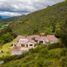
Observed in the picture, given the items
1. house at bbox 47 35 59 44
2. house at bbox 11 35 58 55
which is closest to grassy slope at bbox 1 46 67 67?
house at bbox 47 35 59 44

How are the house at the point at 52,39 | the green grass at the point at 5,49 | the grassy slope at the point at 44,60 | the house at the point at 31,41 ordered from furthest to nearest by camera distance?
the house at the point at 31,41 < the house at the point at 52,39 < the green grass at the point at 5,49 < the grassy slope at the point at 44,60

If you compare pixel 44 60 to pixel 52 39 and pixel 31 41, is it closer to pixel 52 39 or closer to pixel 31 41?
pixel 52 39

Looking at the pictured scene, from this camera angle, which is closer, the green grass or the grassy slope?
the grassy slope

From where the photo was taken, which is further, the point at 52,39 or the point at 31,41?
the point at 31,41

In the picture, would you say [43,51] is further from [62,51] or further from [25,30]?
[25,30]

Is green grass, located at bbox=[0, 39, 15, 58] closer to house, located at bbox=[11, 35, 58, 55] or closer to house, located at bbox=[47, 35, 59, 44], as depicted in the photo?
house, located at bbox=[11, 35, 58, 55]

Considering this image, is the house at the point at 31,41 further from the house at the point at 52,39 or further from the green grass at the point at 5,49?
the green grass at the point at 5,49

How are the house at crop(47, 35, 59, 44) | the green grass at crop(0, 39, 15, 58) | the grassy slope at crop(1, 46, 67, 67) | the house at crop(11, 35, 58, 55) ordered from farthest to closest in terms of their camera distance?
the house at crop(11, 35, 58, 55)
the house at crop(47, 35, 59, 44)
the green grass at crop(0, 39, 15, 58)
the grassy slope at crop(1, 46, 67, 67)

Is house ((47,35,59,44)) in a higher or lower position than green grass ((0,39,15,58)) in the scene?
higher

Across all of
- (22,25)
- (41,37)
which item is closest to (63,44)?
(41,37)

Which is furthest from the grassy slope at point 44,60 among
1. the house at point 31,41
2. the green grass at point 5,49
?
the house at point 31,41

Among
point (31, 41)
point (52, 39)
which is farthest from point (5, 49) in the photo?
point (52, 39)
